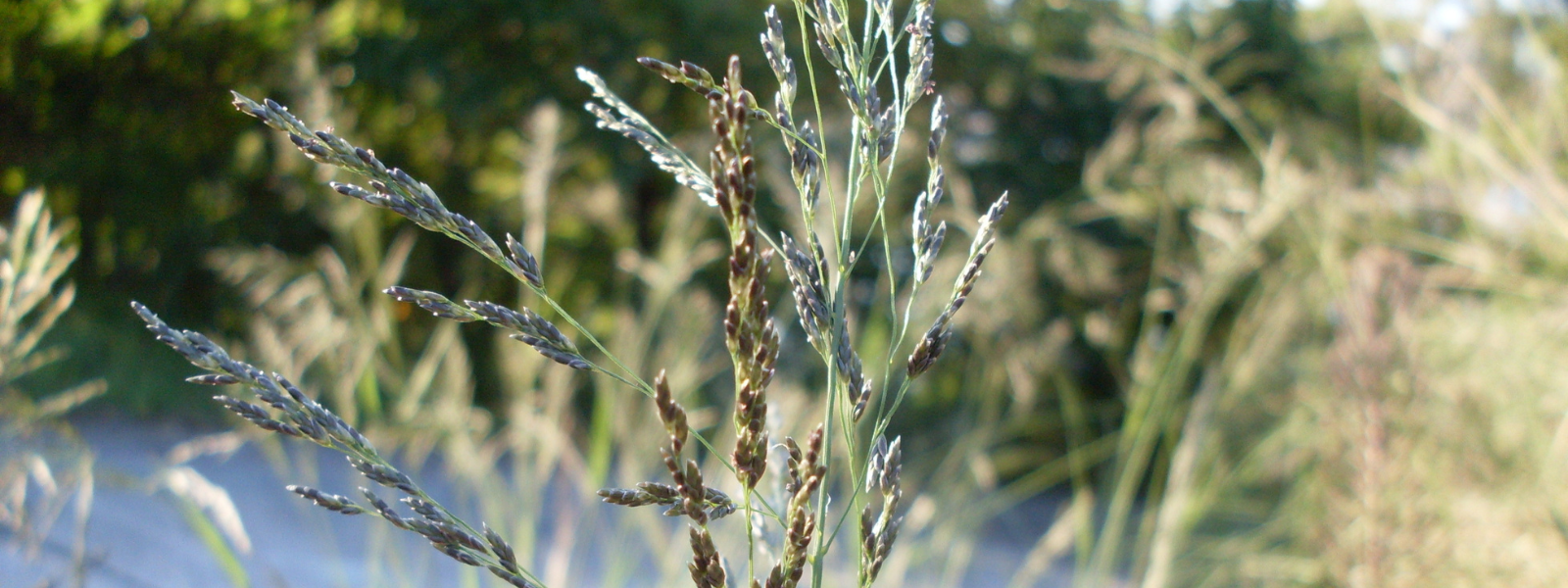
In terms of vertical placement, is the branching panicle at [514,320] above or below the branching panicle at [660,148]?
below

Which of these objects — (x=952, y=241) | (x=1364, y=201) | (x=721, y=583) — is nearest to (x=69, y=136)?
(x=952, y=241)

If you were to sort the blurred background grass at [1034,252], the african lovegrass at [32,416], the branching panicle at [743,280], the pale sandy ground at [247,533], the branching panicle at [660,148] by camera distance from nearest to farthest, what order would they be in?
1. the branching panicle at [743,280]
2. the branching panicle at [660,148]
3. the african lovegrass at [32,416]
4. the blurred background grass at [1034,252]
5. the pale sandy ground at [247,533]

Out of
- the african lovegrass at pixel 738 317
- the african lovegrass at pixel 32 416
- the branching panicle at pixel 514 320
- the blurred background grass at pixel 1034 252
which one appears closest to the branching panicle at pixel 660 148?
the african lovegrass at pixel 738 317

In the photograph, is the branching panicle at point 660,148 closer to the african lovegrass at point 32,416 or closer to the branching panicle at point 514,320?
the branching panicle at point 514,320

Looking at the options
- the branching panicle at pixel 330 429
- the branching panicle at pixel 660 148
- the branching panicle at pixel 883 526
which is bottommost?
the branching panicle at pixel 883 526

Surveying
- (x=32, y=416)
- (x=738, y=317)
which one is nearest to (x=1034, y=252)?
(x=32, y=416)

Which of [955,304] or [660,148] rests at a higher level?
[660,148]

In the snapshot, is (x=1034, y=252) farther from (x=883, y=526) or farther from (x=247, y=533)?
(x=883, y=526)

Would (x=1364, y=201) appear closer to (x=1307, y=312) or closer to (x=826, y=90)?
(x=1307, y=312)
